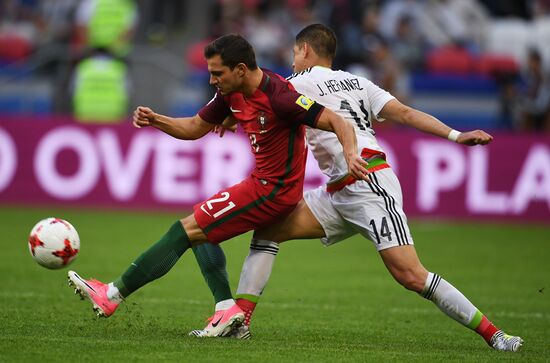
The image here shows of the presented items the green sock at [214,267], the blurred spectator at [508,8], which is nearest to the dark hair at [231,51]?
the green sock at [214,267]

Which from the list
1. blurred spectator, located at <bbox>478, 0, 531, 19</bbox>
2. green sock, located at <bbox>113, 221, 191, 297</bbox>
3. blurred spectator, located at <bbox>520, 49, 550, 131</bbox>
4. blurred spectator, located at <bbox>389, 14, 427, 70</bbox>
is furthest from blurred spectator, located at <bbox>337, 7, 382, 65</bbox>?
green sock, located at <bbox>113, 221, 191, 297</bbox>

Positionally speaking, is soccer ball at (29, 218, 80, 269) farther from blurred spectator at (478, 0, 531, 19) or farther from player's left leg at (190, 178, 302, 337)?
blurred spectator at (478, 0, 531, 19)

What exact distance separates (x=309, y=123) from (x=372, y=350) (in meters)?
1.66

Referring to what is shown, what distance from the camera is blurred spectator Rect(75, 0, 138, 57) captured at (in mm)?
20719

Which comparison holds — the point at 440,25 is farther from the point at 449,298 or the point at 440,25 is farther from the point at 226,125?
the point at 449,298

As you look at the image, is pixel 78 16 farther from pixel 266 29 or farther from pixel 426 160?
pixel 426 160

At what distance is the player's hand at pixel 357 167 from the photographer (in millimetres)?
7121

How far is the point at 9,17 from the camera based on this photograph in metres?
24.5

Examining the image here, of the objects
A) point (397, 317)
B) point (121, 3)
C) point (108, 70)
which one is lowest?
point (397, 317)

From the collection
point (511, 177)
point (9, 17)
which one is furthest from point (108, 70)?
point (511, 177)

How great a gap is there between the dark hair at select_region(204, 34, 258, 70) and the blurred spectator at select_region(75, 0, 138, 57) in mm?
13150

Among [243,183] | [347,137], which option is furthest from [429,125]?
[243,183]

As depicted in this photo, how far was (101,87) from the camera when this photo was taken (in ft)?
65.4

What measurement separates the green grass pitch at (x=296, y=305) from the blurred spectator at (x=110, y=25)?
16.4 feet
